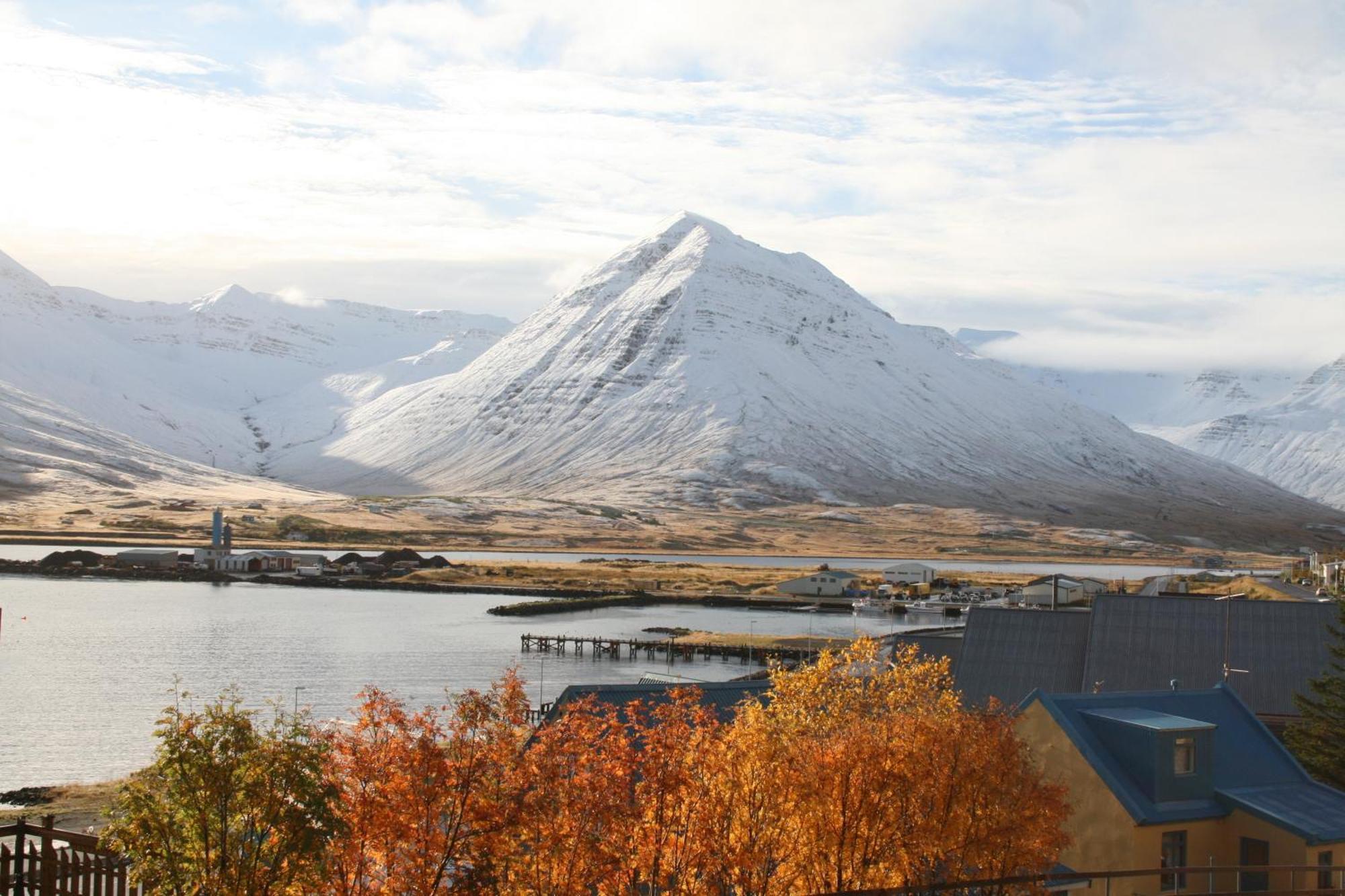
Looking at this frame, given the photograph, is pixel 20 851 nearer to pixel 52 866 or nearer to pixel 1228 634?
pixel 52 866

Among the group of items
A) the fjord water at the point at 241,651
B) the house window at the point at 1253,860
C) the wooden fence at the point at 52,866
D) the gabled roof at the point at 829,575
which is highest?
the wooden fence at the point at 52,866

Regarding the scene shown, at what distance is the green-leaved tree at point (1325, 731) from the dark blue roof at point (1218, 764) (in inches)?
286

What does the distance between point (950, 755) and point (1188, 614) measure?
78.1 feet

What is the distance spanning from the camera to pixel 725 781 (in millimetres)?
20344

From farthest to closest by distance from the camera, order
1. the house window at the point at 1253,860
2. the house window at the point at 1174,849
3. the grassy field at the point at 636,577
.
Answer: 1. the grassy field at the point at 636,577
2. the house window at the point at 1174,849
3. the house window at the point at 1253,860

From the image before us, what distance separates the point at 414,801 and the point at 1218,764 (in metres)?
17.5

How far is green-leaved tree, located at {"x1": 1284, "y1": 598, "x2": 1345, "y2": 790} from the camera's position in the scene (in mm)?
34094

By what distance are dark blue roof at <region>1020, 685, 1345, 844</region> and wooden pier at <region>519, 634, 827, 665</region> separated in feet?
189

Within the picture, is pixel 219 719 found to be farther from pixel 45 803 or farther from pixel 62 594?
pixel 62 594

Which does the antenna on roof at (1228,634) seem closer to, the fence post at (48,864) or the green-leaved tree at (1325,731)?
the green-leaved tree at (1325,731)

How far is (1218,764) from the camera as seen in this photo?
88.8ft

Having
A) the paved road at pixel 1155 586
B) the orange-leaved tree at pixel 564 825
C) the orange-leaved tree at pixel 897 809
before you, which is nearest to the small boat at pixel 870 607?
the paved road at pixel 1155 586

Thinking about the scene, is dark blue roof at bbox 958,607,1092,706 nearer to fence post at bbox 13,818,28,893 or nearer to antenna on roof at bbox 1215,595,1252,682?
antenna on roof at bbox 1215,595,1252,682

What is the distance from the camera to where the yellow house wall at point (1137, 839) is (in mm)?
24297
